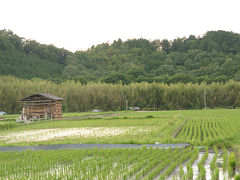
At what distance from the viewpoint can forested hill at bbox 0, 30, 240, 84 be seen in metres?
54.2

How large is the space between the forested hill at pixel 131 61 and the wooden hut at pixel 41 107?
1056 inches

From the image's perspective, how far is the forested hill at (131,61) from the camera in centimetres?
5425

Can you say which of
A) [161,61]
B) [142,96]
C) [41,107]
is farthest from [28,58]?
[41,107]

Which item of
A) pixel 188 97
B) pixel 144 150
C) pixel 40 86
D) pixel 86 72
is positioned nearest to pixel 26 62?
pixel 86 72

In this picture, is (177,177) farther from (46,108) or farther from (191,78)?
(191,78)

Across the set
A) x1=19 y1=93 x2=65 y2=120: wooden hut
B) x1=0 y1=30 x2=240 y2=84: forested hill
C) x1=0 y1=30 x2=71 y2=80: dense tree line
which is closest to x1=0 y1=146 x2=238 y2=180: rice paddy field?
x1=19 y1=93 x2=65 y2=120: wooden hut

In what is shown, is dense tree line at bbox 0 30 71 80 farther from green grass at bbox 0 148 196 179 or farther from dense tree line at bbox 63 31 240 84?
green grass at bbox 0 148 196 179

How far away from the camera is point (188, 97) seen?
38281mm

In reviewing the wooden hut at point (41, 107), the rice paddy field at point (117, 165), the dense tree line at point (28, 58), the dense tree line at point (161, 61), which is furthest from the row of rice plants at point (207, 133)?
the dense tree line at point (28, 58)

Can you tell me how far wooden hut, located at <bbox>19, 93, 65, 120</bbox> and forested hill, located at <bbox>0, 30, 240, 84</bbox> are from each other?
2681cm

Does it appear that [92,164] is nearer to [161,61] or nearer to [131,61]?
[161,61]

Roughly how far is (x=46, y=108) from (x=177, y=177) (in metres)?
20.8

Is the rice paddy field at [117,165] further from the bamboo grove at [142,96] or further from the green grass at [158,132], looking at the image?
the bamboo grove at [142,96]

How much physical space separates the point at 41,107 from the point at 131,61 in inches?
2062
